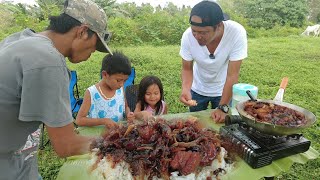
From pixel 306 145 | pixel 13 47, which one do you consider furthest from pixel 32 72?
pixel 306 145

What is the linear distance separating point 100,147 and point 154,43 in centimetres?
977

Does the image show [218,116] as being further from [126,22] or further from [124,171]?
[126,22]

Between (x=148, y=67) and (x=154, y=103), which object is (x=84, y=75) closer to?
(x=148, y=67)

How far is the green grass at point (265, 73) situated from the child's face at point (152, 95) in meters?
1.53

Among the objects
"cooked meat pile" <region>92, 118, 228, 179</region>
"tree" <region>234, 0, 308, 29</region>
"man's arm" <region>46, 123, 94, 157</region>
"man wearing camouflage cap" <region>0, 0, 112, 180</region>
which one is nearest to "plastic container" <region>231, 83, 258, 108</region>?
"cooked meat pile" <region>92, 118, 228, 179</region>

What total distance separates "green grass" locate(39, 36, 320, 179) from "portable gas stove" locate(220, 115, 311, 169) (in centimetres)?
161

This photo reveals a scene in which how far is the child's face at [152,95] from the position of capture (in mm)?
3203

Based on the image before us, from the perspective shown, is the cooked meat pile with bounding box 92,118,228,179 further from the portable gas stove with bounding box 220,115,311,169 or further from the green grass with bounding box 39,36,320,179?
the green grass with bounding box 39,36,320,179

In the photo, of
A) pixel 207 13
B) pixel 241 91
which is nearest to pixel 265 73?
→ pixel 241 91

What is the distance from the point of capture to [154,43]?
11438 mm

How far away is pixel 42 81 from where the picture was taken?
4.39 feet

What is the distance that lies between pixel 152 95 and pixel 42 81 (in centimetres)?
193

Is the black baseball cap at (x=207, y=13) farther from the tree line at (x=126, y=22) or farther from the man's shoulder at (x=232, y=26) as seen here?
the tree line at (x=126, y=22)

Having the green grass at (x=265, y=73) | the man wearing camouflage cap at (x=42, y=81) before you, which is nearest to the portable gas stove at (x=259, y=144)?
the man wearing camouflage cap at (x=42, y=81)
